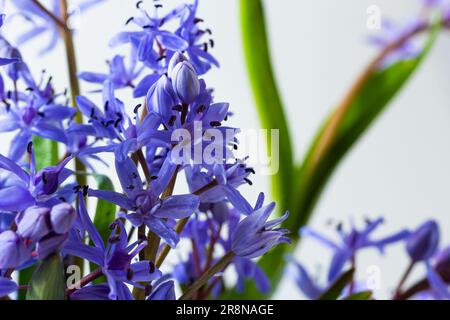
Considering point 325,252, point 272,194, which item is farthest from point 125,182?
point 325,252

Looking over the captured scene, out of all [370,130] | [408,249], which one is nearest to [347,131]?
[408,249]

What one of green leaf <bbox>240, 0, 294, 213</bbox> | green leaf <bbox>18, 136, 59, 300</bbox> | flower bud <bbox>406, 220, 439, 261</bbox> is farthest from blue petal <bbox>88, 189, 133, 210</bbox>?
green leaf <bbox>240, 0, 294, 213</bbox>

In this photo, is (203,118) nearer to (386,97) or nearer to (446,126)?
(386,97)

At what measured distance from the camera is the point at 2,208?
28cm

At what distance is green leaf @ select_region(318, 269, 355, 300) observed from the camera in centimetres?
39

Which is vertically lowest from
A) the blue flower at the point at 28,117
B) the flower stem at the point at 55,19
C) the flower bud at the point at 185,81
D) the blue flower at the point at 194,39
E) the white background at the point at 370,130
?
the white background at the point at 370,130

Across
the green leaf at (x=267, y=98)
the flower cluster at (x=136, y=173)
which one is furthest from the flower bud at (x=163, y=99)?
the green leaf at (x=267, y=98)

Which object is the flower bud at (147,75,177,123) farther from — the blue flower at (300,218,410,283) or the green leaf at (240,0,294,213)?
the green leaf at (240,0,294,213)

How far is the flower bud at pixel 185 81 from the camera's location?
0.28 metres

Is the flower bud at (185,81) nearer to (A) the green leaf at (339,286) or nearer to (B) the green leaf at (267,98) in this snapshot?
(A) the green leaf at (339,286)

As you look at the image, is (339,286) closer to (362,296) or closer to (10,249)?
(362,296)
